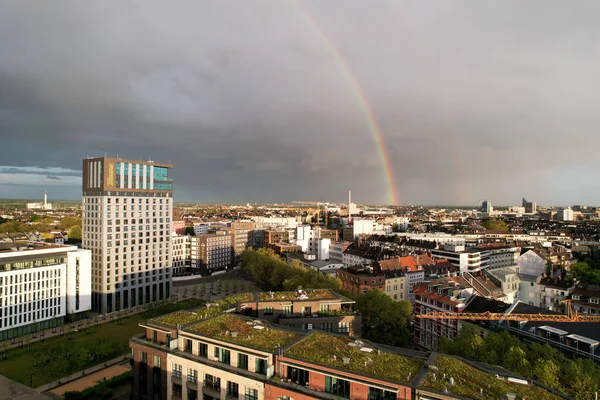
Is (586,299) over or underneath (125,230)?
underneath

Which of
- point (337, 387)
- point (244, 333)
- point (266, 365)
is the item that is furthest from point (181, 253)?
point (337, 387)

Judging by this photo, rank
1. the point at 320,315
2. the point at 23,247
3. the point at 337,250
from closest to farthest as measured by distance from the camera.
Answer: the point at 320,315 < the point at 23,247 < the point at 337,250

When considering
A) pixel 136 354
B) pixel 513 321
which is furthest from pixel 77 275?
pixel 513 321

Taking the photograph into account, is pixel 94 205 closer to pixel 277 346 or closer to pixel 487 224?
pixel 277 346

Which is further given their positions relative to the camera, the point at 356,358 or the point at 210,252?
the point at 210,252

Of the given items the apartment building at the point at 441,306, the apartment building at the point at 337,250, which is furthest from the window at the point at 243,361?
the apartment building at the point at 337,250

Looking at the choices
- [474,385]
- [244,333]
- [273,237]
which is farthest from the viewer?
[273,237]

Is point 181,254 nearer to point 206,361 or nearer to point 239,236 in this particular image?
point 239,236
